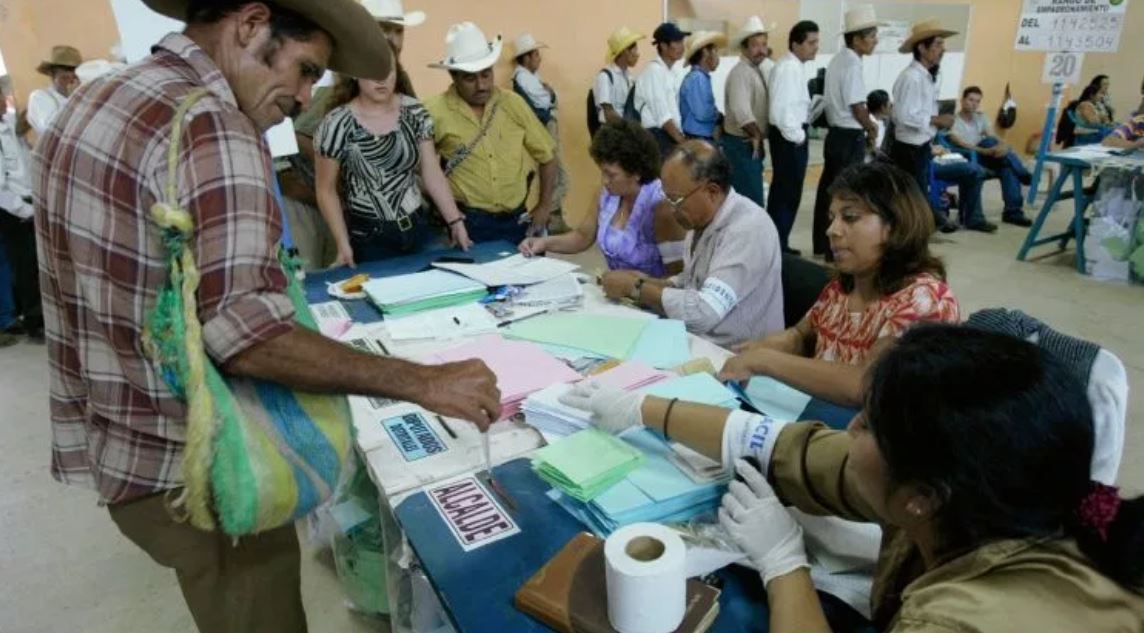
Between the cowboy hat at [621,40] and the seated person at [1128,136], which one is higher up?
the cowboy hat at [621,40]

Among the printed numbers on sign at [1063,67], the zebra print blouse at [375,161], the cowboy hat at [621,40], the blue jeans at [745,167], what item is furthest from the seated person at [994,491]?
the printed numbers on sign at [1063,67]

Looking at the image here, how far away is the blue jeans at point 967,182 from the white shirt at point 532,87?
3.20m

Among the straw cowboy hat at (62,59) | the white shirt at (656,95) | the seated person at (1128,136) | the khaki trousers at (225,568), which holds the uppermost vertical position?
the straw cowboy hat at (62,59)

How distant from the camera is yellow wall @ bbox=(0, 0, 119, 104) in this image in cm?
387

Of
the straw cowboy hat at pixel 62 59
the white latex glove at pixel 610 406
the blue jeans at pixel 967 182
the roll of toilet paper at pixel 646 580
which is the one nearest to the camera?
the roll of toilet paper at pixel 646 580

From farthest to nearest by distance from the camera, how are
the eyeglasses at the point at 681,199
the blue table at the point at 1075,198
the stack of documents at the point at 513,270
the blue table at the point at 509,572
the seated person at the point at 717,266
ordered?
the blue table at the point at 1075,198 → the stack of documents at the point at 513,270 → the eyeglasses at the point at 681,199 → the seated person at the point at 717,266 → the blue table at the point at 509,572

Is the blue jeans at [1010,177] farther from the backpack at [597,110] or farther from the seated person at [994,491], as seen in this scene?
the seated person at [994,491]

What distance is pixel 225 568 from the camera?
1.15 m

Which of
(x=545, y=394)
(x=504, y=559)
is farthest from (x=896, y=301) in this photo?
(x=504, y=559)

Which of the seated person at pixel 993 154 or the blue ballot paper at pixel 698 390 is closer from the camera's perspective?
the blue ballot paper at pixel 698 390

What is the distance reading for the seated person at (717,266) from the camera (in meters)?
1.87

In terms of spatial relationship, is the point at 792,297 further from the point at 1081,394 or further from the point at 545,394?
the point at 1081,394

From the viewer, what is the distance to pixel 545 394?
4.48 feet

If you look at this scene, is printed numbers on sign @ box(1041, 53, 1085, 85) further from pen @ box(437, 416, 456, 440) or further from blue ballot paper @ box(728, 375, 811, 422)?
pen @ box(437, 416, 456, 440)
